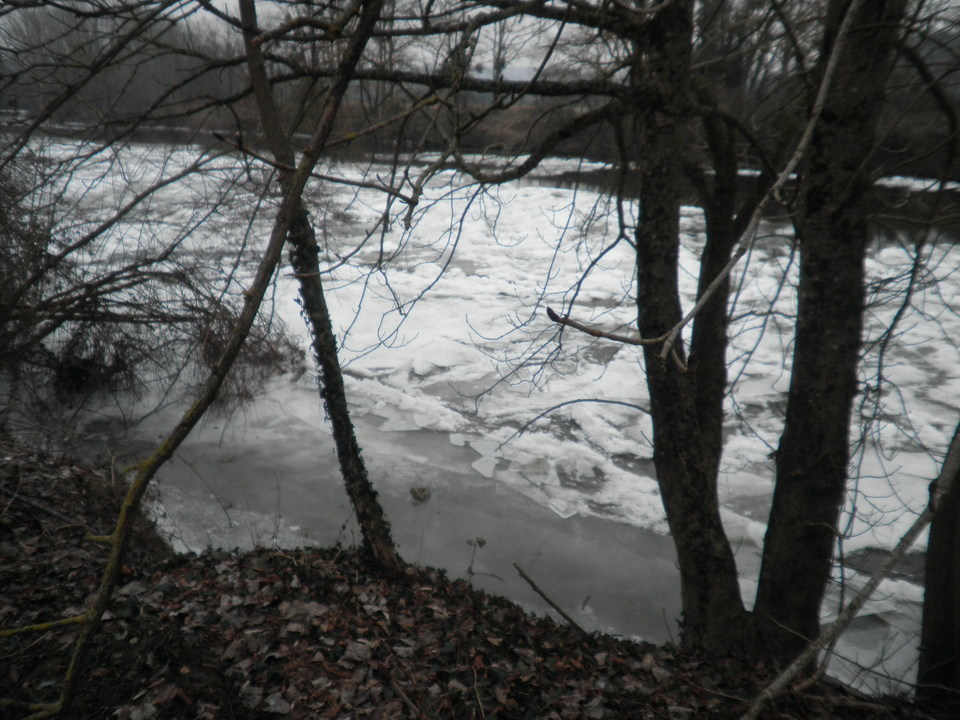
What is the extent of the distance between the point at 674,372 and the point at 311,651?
274 cm

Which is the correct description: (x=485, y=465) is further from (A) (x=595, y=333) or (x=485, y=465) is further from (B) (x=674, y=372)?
(A) (x=595, y=333)

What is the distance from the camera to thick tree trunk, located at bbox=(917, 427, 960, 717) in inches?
139

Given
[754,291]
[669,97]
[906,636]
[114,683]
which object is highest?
[754,291]

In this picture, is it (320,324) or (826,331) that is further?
(320,324)

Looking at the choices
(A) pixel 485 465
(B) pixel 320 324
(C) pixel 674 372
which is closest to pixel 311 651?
(B) pixel 320 324

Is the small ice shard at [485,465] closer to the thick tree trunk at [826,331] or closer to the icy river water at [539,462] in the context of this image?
the icy river water at [539,462]

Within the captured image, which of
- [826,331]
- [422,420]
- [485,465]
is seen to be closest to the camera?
[826,331]

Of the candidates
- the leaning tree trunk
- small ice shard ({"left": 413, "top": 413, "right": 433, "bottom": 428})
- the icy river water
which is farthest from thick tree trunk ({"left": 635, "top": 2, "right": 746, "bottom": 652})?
small ice shard ({"left": 413, "top": 413, "right": 433, "bottom": 428})

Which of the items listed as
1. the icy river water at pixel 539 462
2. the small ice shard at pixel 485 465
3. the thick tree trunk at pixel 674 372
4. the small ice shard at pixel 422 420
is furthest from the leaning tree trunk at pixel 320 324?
the small ice shard at pixel 422 420

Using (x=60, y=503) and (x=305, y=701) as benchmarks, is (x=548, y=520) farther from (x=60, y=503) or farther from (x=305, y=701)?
(x=60, y=503)

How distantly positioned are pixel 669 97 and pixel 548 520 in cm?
463

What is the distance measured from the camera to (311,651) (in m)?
3.83

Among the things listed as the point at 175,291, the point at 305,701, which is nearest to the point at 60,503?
the point at 175,291

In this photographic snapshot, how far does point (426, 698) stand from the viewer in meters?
3.43
